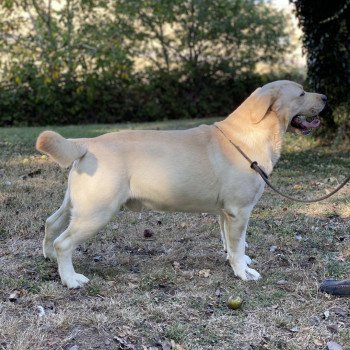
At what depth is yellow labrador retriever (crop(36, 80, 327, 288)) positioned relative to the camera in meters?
4.63

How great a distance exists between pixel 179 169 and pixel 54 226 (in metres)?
1.28

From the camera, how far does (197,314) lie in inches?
171

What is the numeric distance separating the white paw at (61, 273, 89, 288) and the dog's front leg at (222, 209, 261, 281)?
128cm

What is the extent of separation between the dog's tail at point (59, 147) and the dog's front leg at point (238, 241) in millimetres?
1393

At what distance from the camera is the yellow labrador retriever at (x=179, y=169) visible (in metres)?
4.63

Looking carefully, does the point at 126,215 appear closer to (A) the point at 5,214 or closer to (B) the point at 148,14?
(A) the point at 5,214

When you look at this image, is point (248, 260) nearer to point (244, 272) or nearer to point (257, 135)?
point (244, 272)

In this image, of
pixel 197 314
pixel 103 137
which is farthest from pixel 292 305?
pixel 103 137

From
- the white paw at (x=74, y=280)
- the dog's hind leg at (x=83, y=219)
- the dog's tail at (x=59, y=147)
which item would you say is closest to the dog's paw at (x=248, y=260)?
the dog's hind leg at (x=83, y=219)

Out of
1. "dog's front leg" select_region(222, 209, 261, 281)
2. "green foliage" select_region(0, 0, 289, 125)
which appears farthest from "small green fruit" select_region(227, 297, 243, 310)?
"green foliage" select_region(0, 0, 289, 125)

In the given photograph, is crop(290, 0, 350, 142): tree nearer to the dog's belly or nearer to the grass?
the grass

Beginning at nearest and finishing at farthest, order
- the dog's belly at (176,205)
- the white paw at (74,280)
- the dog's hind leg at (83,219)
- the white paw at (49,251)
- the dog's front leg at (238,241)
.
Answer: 1. the dog's hind leg at (83,219)
2. the white paw at (74,280)
3. the dog's belly at (176,205)
4. the dog's front leg at (238,241)
5. the white paw at (49,251)

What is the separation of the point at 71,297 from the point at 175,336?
3.29 feet

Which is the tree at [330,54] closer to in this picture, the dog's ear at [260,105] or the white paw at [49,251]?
the dog's ear at [260,105]
